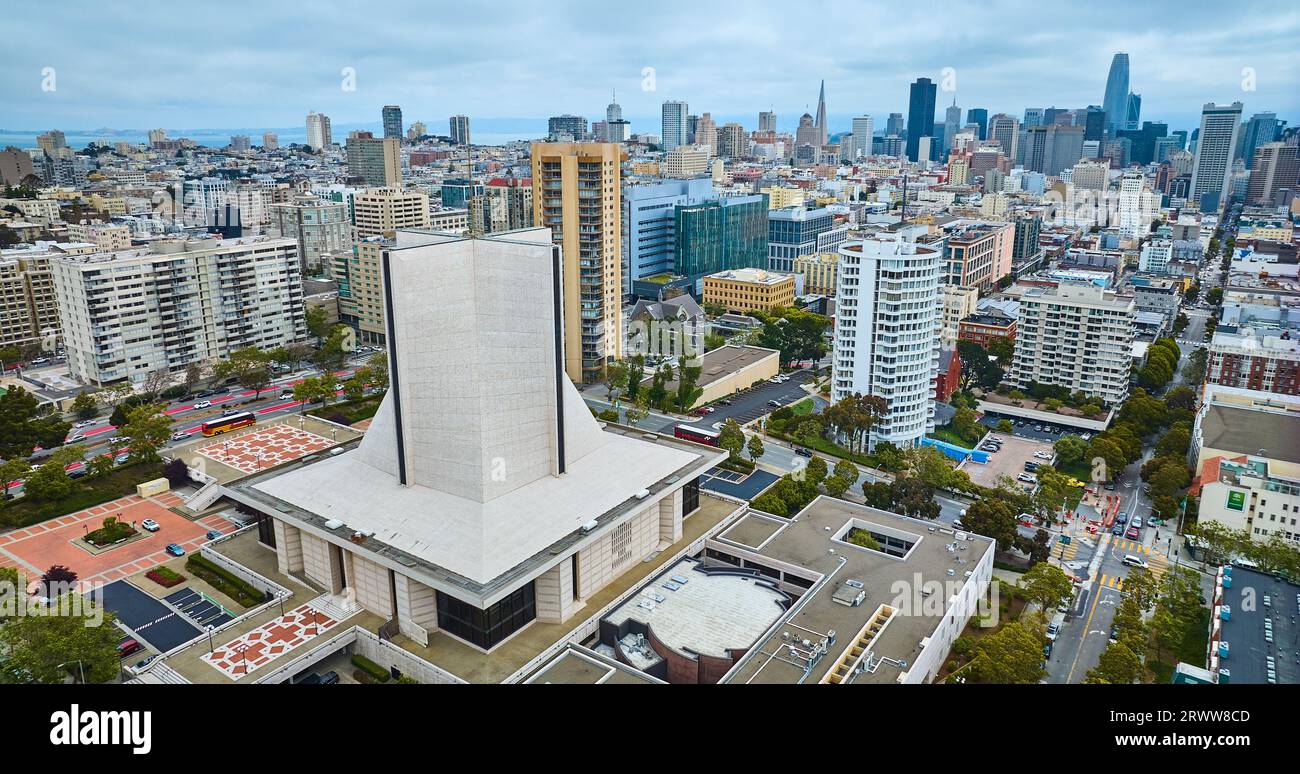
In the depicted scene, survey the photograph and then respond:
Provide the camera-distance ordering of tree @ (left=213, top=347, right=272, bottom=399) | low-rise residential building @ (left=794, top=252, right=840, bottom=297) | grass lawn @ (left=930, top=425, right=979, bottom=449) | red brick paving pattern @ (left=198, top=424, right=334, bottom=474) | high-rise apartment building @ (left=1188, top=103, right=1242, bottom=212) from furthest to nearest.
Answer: high-rise apartment building @ (left=1188, top=103, right=1242, bottom=212)
low-rise residential building @ (left=794, top=252, right=840, bottom=297)
tree @ (left=213, top=347, right=272, bottom=399)
grass lawn @ (left=930, top=425, right=979, bottom=449)
red brick paving pattern @ (left=198, top=424, right=334, bottom=474)

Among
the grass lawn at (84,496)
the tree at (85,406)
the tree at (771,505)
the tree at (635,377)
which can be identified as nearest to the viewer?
the tree at (771,505)

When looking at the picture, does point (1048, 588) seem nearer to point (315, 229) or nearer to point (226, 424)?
point (226, 424)

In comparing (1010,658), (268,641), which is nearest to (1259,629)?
(1010,658)

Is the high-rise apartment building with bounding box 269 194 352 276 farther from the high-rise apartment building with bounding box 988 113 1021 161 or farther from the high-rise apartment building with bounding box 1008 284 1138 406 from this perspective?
the high-rise apartment building with bounding box 988 113 1021 161

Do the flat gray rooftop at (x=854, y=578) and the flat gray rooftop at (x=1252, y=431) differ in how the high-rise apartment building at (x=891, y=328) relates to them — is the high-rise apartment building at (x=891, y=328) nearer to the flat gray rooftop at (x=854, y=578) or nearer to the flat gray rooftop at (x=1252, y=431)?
the flat gray rooftop at (x=854, y=578)

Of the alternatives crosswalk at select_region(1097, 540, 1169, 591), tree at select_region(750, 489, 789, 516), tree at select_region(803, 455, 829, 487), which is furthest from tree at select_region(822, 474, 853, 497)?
crosswalk at select_region(1097, 540, 1169, 591)

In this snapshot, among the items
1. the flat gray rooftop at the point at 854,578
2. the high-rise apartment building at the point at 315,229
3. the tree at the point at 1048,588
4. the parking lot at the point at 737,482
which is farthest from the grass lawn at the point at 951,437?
the high-rise apartment building at the point at 315,229

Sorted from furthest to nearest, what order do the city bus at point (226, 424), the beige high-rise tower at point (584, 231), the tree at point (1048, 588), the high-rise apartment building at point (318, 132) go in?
the high-rise apartment building at point (318, 132)
the beige high-rise tower at point (584, 231)
the city bus at point (226, 424)
the tree at point (1048, 588)
